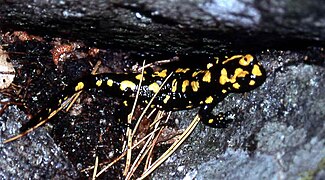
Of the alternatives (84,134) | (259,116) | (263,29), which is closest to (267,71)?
(259,116)

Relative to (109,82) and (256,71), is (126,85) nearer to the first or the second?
(109,82)

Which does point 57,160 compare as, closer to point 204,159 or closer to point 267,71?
point 204,159

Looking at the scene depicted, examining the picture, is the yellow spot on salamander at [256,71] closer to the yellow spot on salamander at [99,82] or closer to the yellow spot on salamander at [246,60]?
the yellow spot on salamander at [246,60]

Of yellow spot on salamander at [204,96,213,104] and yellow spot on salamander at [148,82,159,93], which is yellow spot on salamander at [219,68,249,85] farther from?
yellow spot on salamander at [148,82,159,93]

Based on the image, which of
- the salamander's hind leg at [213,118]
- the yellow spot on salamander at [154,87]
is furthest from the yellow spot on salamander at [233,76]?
the yellow spot on salamander at [154,87]

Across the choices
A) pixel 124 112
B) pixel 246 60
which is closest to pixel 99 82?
pixel 124 112

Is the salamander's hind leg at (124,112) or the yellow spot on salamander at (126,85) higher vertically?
the yellow spot on salamander at (126,85)

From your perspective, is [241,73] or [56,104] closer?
[241,73]
